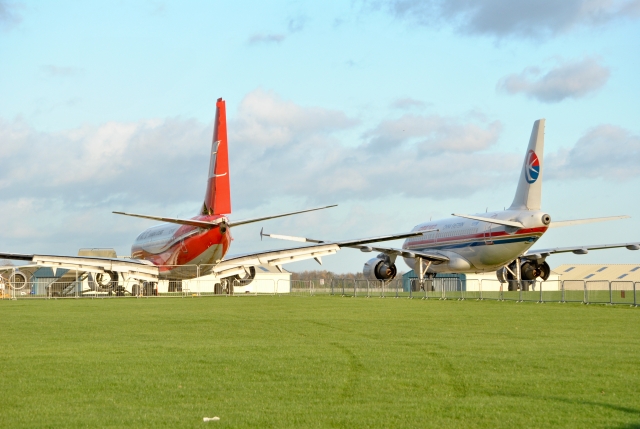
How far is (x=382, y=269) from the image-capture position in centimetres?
4988

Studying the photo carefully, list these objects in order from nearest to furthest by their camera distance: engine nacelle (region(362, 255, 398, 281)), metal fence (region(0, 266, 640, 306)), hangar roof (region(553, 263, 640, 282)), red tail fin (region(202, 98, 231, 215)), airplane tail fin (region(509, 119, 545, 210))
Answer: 1. metal fence (region(0, 266, 640, 306))
2. red tail fin (region(202, 98, 231, 215))
3. airplane tail fin (region(509, 119, 545, 210))
4. engine nacelle (region(362, 255, 398, 281))
5. hangar roof (region(553, 263, 640, 282))

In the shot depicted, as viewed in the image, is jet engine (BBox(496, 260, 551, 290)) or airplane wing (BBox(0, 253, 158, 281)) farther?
jet engine (BBox(496, 260, 551, 290))

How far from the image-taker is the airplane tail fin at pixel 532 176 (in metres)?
41.1

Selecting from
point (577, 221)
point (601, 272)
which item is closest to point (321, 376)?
point (577, 221)

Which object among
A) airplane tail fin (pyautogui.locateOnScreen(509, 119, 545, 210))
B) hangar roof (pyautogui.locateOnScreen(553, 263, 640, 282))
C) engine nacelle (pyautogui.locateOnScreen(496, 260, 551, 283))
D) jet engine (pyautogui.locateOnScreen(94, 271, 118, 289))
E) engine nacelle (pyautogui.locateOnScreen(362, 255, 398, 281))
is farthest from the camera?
hangar roof (pyautogui.locateOnScreen(553, 263, 640, 282))

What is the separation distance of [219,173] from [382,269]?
1383 centimetres

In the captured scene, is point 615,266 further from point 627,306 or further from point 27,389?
point 27,389

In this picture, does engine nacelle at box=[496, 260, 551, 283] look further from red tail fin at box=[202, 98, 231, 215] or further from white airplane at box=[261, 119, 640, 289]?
red tail fin at box=[202, 98, 231, 215]

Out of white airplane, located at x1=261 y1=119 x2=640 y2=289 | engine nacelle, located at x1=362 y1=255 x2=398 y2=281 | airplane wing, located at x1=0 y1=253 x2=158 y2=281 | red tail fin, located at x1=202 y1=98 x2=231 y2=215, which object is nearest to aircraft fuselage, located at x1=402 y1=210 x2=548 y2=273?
white airplane, located at x1=261 y1=119 x2=640 y2=289

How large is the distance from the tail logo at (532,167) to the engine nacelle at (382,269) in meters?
10.9

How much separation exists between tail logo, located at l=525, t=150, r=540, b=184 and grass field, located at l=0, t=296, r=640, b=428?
2485cm

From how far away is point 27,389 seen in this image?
9.05 m

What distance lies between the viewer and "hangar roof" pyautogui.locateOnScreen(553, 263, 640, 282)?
207 feet

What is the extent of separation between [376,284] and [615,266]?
30424 millimetres
